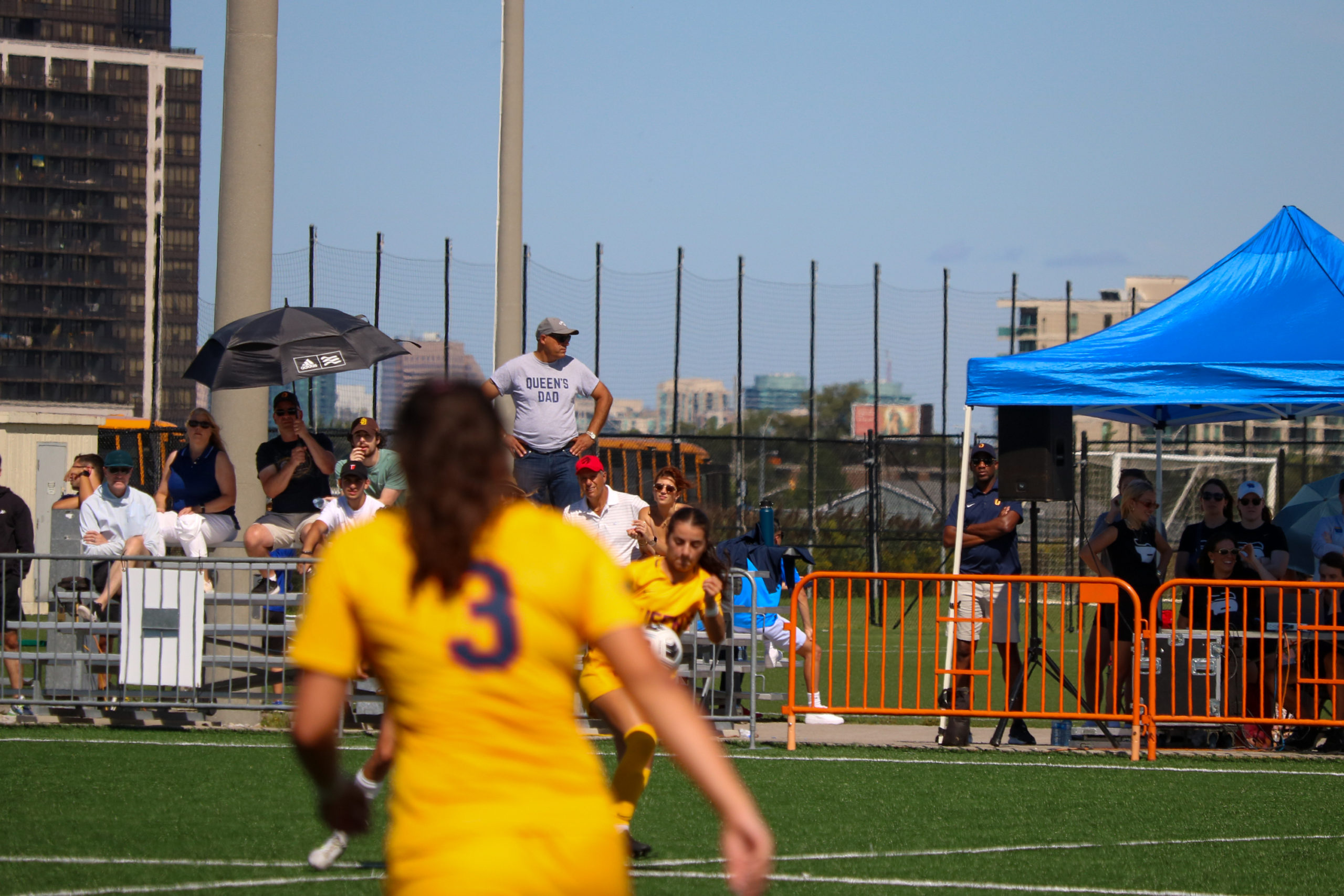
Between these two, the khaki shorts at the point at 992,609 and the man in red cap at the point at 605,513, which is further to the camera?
the man in red cap at the point at 605,513

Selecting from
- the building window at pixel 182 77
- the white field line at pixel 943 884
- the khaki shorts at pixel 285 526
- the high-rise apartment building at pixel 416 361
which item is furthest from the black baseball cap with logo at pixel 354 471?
the building window at pixel 182 77

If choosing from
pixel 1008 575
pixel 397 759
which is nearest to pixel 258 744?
pixel 1008 575

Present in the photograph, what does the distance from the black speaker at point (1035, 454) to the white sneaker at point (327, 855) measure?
630cm

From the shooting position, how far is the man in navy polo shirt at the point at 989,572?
10430mm

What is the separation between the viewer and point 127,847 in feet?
20.7

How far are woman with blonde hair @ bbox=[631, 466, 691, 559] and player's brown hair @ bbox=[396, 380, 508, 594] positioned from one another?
292 inches

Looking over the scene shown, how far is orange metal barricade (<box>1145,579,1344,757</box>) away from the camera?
395 inches

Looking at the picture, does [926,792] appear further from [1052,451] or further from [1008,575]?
[1052,451]

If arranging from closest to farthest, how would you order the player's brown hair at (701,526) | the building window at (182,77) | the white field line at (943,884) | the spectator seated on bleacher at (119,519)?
1. the white field line at (943,884)
2. the player's brown hair at (701,526)
3. the spectator seated on bleacher at (119,519)
4. the building window at (182,77)

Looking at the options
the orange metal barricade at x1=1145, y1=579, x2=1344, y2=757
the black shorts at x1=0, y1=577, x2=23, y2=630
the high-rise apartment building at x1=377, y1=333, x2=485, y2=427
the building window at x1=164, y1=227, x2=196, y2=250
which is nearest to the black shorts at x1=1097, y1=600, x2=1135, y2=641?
the orange metal barricade at x1=1145, y1=579, x2=1344, y2=757

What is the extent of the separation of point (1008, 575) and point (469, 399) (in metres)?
8.30

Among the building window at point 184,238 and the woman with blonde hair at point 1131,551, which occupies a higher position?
the building window at point 184,238

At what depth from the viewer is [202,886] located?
222 inches

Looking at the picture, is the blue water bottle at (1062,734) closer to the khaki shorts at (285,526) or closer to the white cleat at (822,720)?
the white cleat at (822,720)
